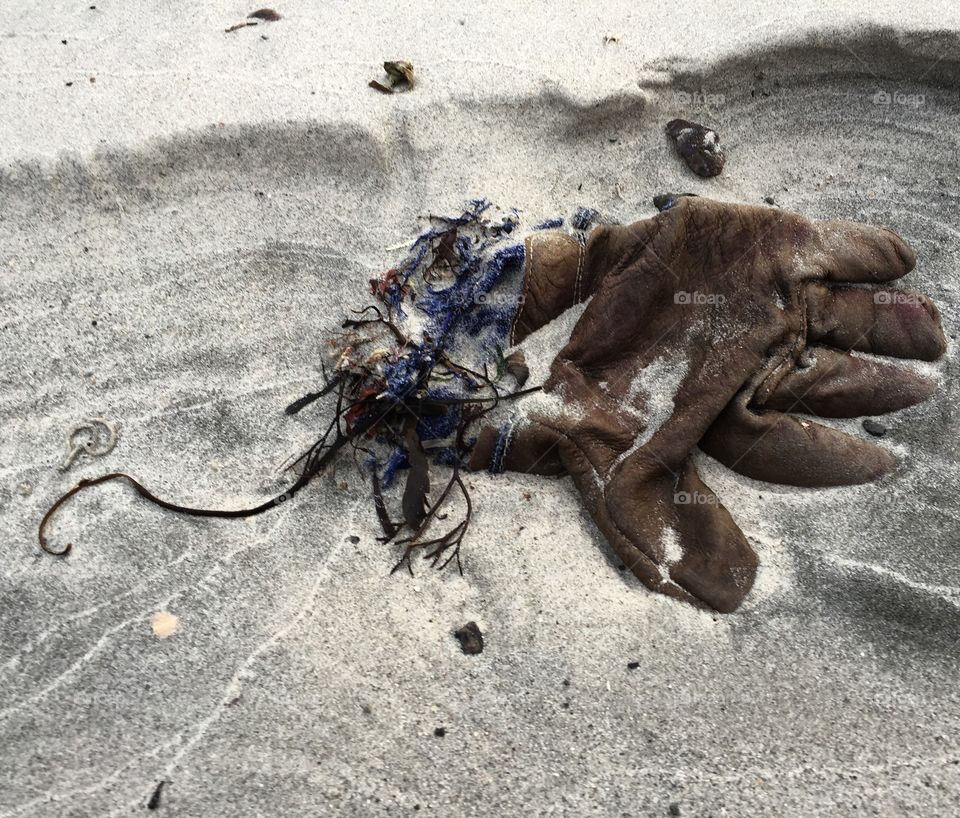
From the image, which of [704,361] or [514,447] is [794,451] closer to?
[704,361]

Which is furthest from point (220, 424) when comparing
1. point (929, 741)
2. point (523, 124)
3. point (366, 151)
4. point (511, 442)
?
point (929, 741)

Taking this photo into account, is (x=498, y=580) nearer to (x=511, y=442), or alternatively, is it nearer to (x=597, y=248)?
(x=511, y=442)

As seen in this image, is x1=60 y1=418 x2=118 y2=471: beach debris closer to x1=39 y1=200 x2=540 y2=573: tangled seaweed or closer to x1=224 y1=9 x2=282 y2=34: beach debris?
x1=39 y1=200 x2=540 y2=573: tangled seaweed

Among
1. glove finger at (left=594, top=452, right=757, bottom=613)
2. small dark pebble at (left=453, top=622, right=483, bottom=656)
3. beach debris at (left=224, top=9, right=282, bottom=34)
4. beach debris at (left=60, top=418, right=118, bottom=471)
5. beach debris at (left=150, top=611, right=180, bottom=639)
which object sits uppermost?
beach debris at (left=224, top=9, right=282, bottom=34)

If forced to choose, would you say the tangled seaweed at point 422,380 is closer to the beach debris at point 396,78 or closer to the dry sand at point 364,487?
the dry sand at point 364,487

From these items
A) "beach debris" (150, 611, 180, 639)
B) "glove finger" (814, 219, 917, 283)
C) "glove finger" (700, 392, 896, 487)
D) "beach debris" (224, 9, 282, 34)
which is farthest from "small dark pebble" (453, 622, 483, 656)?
"beach debris" (224, 9, 282, 34)

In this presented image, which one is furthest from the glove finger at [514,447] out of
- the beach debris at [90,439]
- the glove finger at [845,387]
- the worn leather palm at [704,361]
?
the beach debris at [90,439]
